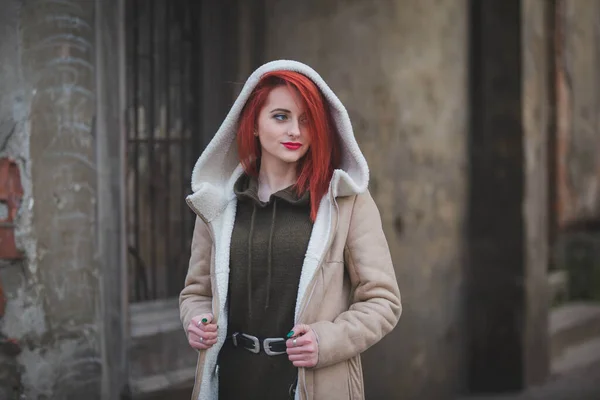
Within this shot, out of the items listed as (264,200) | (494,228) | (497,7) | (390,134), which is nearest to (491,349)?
(494,228)

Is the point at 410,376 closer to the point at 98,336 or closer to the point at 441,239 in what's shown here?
the point at 441,239

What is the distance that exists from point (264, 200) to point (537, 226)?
14.4 ft

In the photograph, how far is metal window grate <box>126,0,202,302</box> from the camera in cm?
470

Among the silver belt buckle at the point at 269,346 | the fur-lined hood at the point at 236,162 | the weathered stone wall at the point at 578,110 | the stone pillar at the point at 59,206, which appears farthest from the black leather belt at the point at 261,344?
the weathered stone wall at the point at 578,110

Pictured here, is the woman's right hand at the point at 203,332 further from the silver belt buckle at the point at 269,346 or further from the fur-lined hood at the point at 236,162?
the fur-lined hood at the point at 236,162

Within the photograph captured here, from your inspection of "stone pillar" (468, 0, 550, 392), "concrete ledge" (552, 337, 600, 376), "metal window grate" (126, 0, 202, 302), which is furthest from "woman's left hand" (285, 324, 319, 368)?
"concrete ledge" (552, 337, 600, 376)

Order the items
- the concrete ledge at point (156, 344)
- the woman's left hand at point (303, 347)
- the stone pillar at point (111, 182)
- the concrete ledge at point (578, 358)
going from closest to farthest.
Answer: the woman's left hand at point (303, 347), the stone pillar at point (111, 182), the concrete ledge at point (156, 344), the concrete ledge at point (578, 358)

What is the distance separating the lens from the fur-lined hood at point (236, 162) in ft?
8.45

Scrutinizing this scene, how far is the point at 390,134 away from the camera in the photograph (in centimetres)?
549

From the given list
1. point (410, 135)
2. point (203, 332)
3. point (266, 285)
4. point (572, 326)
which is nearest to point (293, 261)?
point (266, 285)

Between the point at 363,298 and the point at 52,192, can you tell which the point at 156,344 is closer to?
the point at 52,192

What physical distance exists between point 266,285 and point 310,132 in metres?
0.48

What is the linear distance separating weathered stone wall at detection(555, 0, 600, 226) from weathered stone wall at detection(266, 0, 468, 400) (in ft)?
8.34

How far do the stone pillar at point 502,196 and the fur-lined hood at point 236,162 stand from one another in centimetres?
395
